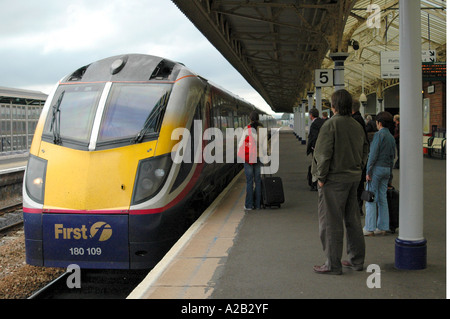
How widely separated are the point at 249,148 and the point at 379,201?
2.61 metres

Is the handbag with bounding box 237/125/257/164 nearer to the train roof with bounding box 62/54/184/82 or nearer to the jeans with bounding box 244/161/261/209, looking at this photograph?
the jeans with bounding box 244/161/261/209

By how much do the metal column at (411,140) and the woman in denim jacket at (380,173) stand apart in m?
1.40

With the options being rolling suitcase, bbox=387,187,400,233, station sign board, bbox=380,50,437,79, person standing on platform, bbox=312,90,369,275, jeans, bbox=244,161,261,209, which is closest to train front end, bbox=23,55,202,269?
jeans, bbox=244,161,261,209

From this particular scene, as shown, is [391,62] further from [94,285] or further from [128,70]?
[94,285]

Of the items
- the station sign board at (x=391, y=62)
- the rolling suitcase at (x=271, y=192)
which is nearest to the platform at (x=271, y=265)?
the rolling suitcase at (x=271, y=192)

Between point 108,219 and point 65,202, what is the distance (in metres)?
0.60

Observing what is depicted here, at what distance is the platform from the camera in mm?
4344

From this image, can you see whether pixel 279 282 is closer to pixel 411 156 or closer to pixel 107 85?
pixel 411 156

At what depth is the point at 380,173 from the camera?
627cm

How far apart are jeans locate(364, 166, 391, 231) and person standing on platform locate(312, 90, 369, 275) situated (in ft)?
5.30

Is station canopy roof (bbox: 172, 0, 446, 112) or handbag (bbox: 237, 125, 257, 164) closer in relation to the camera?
handbag (bbox: 237, 125, 257, 164)

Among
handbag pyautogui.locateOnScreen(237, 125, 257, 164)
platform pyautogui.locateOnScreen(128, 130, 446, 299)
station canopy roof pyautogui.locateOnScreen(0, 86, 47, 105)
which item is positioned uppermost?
station canopy roof pyautogui.locateOnScreen(0, 86, 47, 105)
